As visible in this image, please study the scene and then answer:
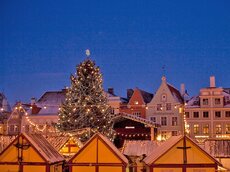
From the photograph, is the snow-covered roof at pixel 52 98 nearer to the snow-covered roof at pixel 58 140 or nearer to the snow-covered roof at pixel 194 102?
the snow-covered roof at pixel 194 102

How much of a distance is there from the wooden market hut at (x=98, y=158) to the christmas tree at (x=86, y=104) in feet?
50.3

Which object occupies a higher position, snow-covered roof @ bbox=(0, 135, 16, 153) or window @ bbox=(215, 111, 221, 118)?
window @ bbox=(215, 111, 221, 118)

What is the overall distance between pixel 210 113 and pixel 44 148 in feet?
119

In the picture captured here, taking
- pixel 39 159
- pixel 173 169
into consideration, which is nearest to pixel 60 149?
pixel 39 159

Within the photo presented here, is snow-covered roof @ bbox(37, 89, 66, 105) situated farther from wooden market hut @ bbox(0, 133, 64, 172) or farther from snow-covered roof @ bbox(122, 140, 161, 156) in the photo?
wooden market hut @ bbox(0, 133, 64, 172)

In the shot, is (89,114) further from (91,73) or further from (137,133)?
(137,133)

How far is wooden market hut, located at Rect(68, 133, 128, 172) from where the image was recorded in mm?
24625

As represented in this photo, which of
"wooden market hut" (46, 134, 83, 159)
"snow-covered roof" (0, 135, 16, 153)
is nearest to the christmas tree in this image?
"wooden market hut" (46, 134, 83, 159)

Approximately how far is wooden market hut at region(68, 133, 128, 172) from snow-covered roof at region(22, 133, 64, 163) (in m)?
1.38

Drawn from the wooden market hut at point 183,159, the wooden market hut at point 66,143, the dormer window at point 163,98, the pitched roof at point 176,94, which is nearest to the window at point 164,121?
the dormer window at point 163,98

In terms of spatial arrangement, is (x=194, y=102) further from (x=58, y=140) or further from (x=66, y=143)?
(x=58, y=140)

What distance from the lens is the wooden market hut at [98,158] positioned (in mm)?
24625

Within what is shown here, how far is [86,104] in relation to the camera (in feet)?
135

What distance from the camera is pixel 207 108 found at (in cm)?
5825
